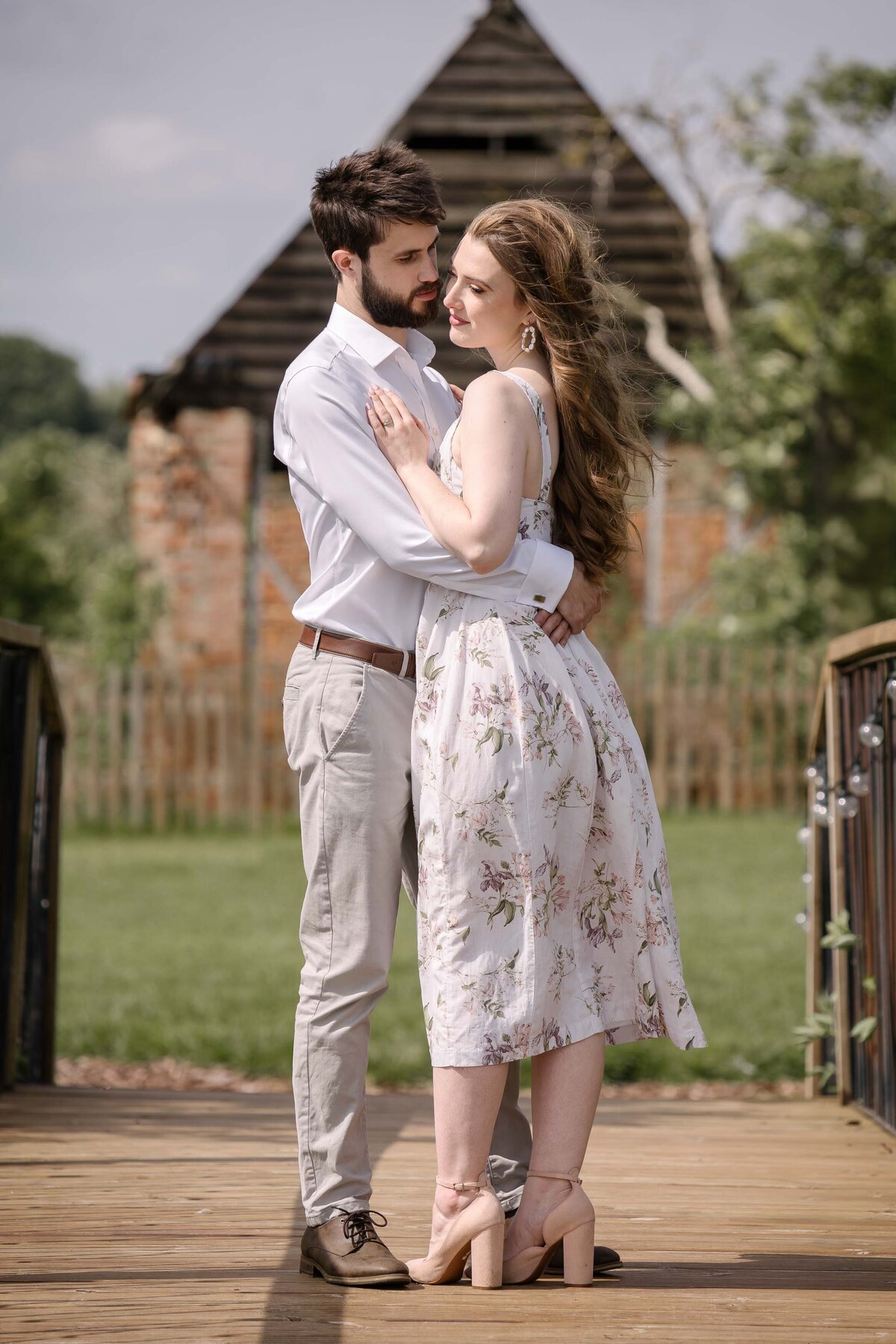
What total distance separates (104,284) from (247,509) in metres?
47.7

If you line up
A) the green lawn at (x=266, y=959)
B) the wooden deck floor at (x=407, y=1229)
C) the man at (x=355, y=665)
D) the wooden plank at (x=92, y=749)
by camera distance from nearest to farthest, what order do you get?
the wooden deck floor at (x=407, y=1229) → the man at (x=355, y=665) → the green lawn at (x=266, y=959) → the wooden plank at (x=92, y=749)

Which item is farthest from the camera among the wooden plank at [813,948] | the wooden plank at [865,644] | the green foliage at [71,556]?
the green foliage at [71,556]

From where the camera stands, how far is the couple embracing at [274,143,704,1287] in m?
2.63

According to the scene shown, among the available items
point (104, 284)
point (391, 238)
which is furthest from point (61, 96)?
point (104, 284)

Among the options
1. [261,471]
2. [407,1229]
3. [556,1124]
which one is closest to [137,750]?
[261,471]

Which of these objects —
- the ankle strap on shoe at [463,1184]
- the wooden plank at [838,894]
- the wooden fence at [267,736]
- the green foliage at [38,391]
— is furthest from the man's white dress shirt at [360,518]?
the green foliage at [38,391]

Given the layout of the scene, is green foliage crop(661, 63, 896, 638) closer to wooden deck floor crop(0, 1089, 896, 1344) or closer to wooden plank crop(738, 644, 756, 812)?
wooden plank crop(738, 644, 756, 812)

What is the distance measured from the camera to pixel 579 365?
9.11 feet

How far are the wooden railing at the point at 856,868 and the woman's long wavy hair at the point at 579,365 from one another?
1007 millimetres

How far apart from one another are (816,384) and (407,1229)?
479 inches

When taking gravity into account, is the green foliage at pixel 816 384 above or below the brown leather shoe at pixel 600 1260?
above

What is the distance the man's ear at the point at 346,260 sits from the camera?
2.87 meters

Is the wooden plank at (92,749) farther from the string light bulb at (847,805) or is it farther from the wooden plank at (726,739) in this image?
the string light bulb at (847,805)

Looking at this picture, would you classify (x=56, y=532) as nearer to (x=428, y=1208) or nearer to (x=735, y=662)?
(x=735, y=662)
